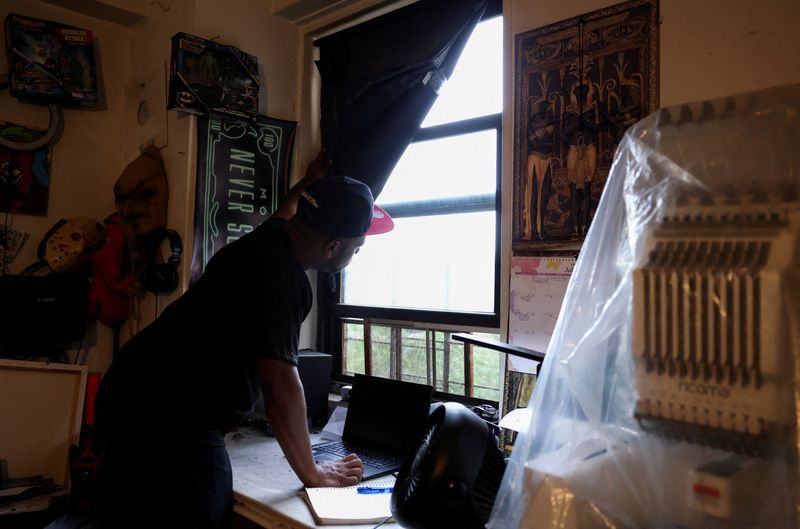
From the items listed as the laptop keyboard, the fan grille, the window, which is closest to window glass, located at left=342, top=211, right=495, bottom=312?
the window

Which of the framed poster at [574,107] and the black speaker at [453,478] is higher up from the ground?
the framed poster at [574,107]

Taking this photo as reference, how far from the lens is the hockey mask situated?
2393 mm

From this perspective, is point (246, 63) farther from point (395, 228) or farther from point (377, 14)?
point (395, 228)

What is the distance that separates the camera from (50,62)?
7.96 ft

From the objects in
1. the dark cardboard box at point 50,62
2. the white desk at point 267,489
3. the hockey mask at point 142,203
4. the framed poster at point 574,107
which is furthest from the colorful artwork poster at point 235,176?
the framed poster at point 574,107

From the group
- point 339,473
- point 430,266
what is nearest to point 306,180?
point 430,266

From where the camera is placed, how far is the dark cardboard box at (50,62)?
234 cm

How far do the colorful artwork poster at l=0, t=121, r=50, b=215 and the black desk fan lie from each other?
2.31 m

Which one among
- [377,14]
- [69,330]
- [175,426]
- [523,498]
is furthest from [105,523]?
[377,14]

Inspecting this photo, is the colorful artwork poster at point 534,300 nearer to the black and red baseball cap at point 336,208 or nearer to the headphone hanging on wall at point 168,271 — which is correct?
the black and red baseball cap at point 336,208

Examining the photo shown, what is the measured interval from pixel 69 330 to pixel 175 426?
1251mm

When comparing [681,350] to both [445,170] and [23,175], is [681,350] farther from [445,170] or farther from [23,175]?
[23,175]

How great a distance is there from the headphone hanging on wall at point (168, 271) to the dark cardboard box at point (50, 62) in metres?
0.76

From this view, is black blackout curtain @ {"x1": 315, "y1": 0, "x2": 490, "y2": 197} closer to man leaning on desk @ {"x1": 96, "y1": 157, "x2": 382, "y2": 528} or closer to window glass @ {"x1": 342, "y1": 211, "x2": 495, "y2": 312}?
window glass @ {"x1": 342, "y1": 211, "x2": 495, "y2": 312}
